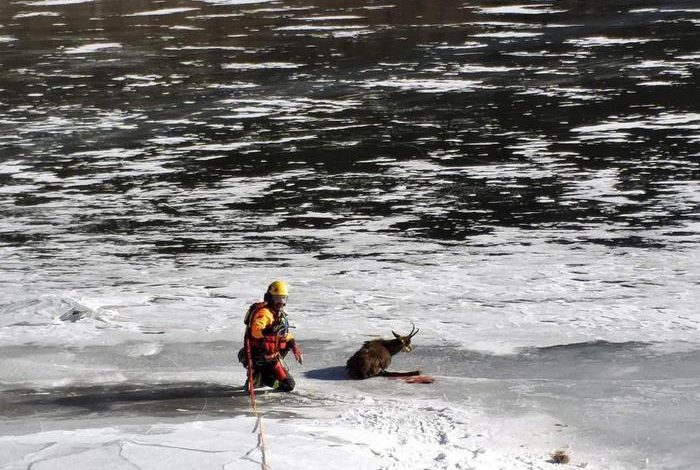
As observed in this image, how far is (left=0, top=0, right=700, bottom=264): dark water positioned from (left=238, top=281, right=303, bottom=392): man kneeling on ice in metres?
4.68

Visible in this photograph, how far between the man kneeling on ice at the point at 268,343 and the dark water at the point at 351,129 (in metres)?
4.68

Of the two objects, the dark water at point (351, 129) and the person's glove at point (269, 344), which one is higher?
the person's glove at point (269, 344)

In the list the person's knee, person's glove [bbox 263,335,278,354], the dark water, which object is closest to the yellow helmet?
person's glove [bbox 263,335,278,354]

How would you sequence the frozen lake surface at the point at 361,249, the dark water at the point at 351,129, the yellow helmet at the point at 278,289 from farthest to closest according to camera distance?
Result: the dark water at the point at 351,129 → the yellow helmet at the point at 278,289 → the frozen lake surface at the point at 361,249

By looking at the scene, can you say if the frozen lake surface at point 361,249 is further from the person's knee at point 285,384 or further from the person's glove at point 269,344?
the person's glove at point 269,344

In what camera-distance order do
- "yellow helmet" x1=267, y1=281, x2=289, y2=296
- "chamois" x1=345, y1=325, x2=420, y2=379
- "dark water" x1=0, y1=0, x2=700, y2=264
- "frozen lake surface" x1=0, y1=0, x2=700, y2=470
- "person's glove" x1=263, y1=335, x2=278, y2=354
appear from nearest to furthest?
1. "frozen lake surface" x1=0, y1=0, x2=700, y2=470
2. "yellow helmet" x1=267, y1=281, x2=289, y2=296
3. "person's glove" x1=263, y1=335, x2=278, y2=354
4. "chamois" x1=345, y1=325, x2=420, y2=379
5. "dark water" x1=0, y1=0, x2=700, y2=264

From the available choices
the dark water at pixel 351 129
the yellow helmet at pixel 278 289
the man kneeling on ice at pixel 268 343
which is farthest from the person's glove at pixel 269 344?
the dark water at pixel 351 129

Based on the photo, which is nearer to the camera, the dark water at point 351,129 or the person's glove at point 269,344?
the person's glove at point 269,344

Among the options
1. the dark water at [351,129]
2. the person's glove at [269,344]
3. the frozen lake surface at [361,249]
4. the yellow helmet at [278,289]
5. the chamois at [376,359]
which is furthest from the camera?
the dark water at [351,129]

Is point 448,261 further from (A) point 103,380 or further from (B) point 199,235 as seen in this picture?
(A) point 103,380

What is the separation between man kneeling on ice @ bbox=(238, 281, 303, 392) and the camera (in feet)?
27.3

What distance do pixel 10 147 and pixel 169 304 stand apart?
9.43m

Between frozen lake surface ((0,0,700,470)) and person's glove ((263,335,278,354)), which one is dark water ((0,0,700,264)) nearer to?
frozen lake surface ((0,0,700,470))

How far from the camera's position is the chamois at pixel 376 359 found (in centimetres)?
863
